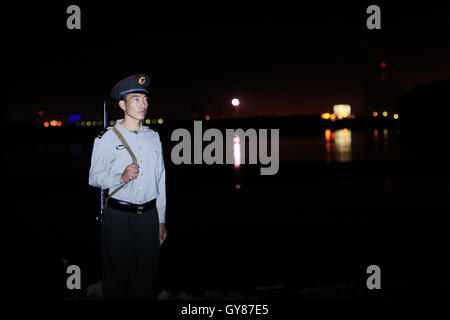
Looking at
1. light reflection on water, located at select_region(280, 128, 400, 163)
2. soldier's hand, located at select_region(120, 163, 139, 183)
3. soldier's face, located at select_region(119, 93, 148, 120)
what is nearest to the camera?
soldier's hand, located at select_region(120, 163, 139, 183)

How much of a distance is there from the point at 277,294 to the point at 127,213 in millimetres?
3015

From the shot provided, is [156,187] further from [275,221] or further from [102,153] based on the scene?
[275,221]

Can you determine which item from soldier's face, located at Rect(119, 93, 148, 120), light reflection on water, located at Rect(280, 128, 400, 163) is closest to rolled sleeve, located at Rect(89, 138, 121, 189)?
soldier's face, located at Rect(119, 93, 148, 120)

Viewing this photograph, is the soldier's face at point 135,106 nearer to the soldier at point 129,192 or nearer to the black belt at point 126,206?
the soldier at point 129,192

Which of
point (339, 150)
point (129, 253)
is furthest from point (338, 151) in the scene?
point (129, 253)

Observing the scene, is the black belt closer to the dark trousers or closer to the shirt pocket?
the dark trousers

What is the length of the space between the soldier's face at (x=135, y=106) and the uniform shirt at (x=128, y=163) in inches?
4.9

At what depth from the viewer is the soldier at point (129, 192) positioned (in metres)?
3.41

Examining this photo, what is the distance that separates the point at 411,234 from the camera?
8.73 meters

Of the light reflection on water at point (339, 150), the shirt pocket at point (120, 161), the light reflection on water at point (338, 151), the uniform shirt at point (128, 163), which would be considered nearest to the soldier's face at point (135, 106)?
the uniform shirt at point (128, 163)

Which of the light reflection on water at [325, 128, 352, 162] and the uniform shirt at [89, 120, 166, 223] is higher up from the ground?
the light reflection on water at [325, 128, 352, 162]

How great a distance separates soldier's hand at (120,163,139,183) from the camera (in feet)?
10.9

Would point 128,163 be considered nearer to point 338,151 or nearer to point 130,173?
point 130,173
